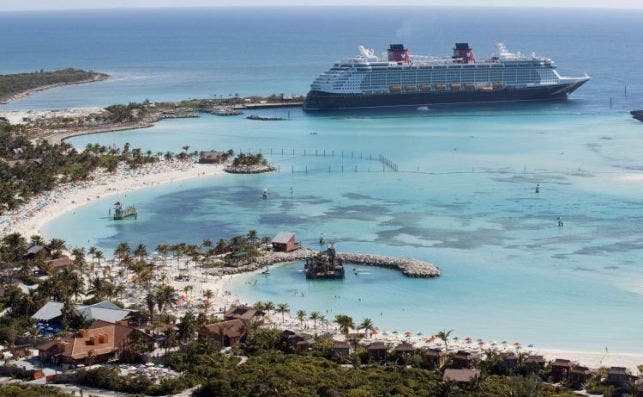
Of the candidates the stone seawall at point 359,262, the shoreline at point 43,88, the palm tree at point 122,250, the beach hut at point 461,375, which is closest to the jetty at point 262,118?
the shoreline at point 43,88

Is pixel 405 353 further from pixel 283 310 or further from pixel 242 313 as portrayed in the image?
pixel 242 313

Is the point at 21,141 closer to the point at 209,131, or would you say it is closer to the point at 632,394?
the point at 209,131

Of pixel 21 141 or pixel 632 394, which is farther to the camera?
pixel 21 141

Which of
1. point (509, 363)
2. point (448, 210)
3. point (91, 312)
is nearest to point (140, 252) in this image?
point (91, 312)

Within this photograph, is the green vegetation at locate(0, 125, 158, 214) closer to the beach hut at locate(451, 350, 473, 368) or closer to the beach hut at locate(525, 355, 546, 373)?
the beach hut at locate(451, 350, 473, 368)

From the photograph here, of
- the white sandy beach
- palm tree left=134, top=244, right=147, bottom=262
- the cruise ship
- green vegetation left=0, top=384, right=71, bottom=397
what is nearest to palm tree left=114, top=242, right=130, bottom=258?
palm tree left=134, top=244, right=147, bottom=262

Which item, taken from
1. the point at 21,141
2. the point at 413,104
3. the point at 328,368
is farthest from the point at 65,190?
the point at 413,104
